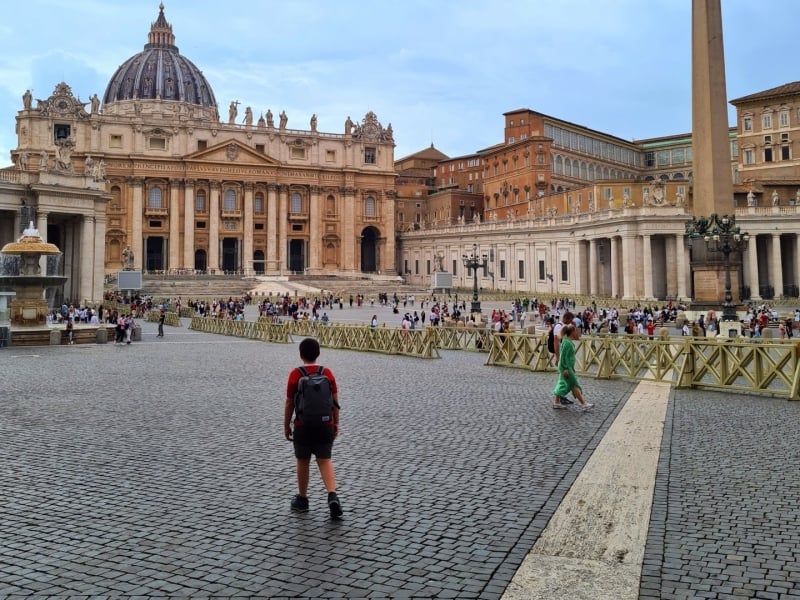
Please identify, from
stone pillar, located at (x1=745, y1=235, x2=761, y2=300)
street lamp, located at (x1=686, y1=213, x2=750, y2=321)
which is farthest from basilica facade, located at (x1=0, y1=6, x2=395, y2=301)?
street lamp, located at (x1=686, y1=213, x2=750, y2=321)

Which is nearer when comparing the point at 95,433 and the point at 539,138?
the point at 95,433

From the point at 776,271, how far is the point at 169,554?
5187cm

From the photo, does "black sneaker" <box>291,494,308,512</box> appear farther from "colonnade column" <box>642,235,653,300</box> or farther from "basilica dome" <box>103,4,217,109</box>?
"basilica dome" <box>103,4,217,109</box>

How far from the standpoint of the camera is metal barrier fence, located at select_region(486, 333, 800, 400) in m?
11.6

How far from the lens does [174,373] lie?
1538 centimetres

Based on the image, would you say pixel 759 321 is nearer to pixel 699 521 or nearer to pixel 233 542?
pixel 699 521

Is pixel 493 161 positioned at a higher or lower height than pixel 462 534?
higher

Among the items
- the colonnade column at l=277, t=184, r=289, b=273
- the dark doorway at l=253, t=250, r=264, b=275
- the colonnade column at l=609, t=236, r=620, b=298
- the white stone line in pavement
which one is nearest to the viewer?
the white stone line in pavement

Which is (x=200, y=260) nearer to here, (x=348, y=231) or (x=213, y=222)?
(x=213, y=222)

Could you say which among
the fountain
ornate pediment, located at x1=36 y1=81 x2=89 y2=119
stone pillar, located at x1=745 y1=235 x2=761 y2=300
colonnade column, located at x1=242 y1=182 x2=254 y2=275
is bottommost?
the fountain

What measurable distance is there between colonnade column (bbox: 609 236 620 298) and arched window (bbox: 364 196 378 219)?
128 ft

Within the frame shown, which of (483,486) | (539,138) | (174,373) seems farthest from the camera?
(539,138)

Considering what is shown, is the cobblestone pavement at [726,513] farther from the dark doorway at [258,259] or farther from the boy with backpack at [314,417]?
the dark doorway at [258,259]

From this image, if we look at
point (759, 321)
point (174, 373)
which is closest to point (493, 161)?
point (759, 321)
